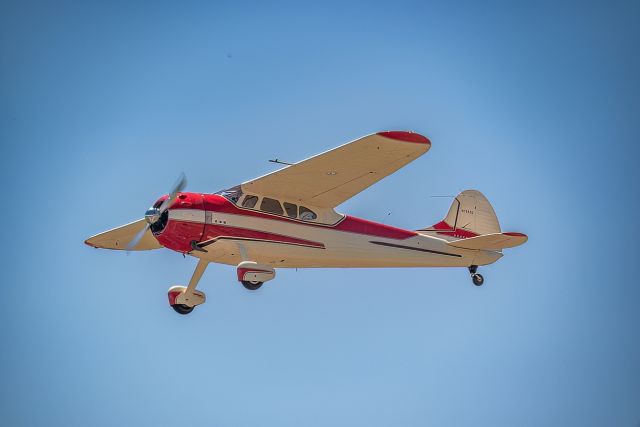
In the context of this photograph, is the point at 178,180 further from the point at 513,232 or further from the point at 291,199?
the point at 513,232

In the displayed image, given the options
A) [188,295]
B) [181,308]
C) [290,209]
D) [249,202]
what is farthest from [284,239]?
[181,308]

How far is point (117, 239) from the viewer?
19.3 m

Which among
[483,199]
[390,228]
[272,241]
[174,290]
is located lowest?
[174,290]

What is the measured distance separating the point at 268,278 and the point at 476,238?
494 cm

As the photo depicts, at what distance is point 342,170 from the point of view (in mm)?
16375

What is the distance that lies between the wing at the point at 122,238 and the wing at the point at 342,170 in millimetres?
3538

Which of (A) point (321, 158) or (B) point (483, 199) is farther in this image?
(B) point (483, 199)

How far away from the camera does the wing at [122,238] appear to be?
62.5 ft

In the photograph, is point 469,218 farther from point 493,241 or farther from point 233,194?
point 233,194

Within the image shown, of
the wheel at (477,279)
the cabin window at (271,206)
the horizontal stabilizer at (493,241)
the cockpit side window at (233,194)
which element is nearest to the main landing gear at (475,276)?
the wheel at (477,279)

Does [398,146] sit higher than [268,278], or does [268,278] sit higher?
[398,146]

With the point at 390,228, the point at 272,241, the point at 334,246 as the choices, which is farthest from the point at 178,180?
the point at 390,228

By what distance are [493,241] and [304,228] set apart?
4018mm

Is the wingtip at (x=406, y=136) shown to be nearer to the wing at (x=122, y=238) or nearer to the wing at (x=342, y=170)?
the wing at (x=342, y=170)
